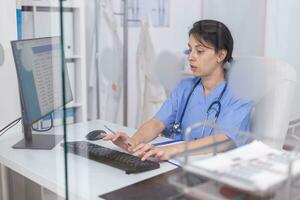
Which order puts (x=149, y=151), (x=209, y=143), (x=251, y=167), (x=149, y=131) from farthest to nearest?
(x=149, y=131), (x=149, y=151), (x=209, y=143), (x=251, y=167)

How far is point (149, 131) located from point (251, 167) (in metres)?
1.01

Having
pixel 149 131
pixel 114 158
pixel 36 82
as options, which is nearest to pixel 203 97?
pixel 149 131

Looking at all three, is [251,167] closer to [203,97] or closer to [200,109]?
[200,109]

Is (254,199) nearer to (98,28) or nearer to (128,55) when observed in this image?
(98,28)

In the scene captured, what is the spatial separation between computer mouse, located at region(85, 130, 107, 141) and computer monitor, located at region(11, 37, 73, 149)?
111 mm

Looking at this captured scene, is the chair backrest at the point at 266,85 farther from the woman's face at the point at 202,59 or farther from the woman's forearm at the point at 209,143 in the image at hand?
the woman's forearm at the point at 209,143

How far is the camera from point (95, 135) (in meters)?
1.41

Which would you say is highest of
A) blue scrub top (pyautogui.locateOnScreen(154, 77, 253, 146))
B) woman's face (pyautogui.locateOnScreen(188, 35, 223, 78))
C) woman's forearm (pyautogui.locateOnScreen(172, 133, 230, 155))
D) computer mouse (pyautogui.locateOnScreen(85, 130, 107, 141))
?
woman's face (pyautogui.locateOnScreen(188, 35, 223, 78))

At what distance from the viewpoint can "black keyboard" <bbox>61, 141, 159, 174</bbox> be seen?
3.65 feet

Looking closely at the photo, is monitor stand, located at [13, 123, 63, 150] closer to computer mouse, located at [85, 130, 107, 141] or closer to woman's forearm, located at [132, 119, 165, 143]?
computer mouse, located at [85, 130, 107, 141]

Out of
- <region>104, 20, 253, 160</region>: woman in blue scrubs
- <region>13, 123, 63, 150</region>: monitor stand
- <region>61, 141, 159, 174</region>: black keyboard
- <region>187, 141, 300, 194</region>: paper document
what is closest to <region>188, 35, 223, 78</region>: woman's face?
<region>104, 20, 253, 160</region>: woman in blue scrubs

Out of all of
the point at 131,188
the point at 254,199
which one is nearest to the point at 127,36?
the point at 131,188

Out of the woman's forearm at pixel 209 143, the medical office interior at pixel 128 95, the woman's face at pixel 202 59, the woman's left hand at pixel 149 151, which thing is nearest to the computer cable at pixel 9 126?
the medical office interior at pixel 128 95

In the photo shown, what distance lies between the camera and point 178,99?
1.59m
